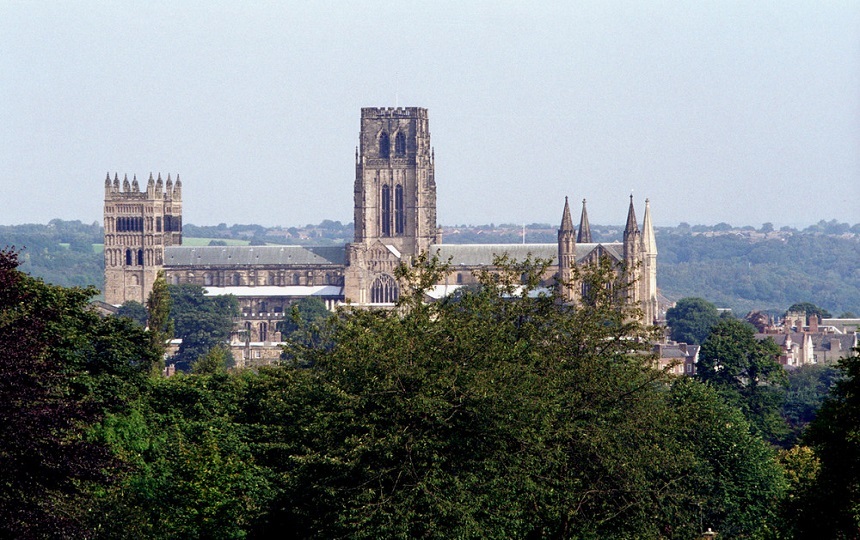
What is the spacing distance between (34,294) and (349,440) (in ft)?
42.8

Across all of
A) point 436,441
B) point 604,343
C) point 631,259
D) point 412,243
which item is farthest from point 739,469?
point 412,243

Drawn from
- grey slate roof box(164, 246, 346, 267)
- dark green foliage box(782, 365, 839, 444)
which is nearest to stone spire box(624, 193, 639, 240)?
dark green foliage box(782, 365, 839, 444)

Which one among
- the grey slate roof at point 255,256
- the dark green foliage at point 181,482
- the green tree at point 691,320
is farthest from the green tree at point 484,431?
the green tree at point 691,320

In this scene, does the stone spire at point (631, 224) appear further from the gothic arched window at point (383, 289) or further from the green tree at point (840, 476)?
the green tree at point (840, 476)

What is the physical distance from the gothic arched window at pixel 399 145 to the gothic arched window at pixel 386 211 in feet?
10.4

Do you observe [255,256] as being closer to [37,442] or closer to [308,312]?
[308,312]

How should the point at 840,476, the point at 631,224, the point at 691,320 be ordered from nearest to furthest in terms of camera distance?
1. the point at 840,476
2. the point at 631,224
3. the point at 691,320

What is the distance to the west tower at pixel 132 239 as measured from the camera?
562 ft

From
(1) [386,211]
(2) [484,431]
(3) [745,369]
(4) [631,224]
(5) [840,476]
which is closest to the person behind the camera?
(5) [840,476]

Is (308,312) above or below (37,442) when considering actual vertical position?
below

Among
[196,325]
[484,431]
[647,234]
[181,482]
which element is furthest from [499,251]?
[484,431]

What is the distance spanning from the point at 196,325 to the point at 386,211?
20703mm

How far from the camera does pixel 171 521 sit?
4328 cm

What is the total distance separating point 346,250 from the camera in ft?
557
